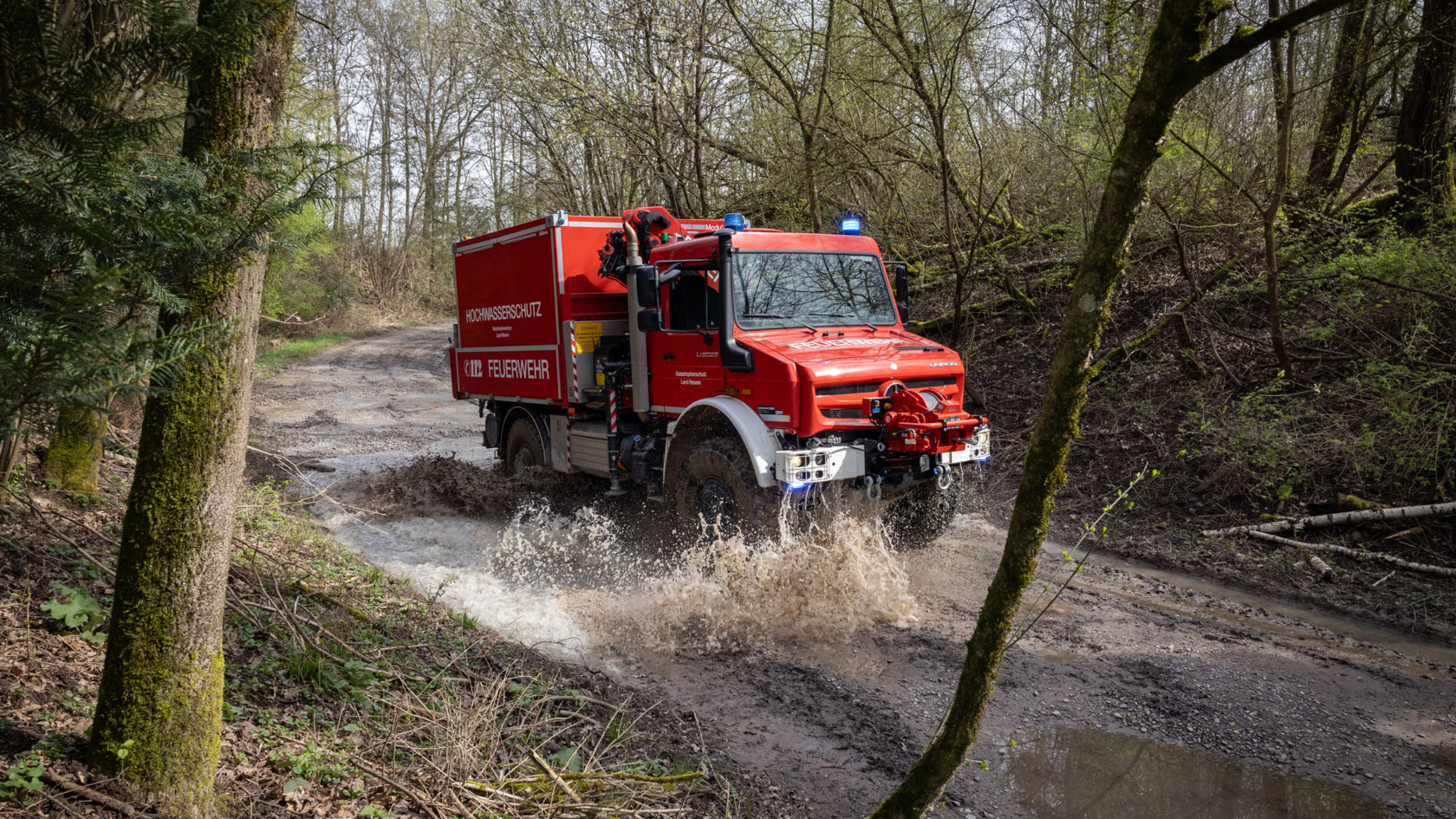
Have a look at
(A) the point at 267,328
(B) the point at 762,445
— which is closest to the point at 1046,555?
(B) the point at 762,445

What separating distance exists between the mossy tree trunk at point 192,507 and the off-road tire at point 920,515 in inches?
210

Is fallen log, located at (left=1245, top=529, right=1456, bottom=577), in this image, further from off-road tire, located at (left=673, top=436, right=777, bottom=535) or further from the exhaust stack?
the exhaust stack

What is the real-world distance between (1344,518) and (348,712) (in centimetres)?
730

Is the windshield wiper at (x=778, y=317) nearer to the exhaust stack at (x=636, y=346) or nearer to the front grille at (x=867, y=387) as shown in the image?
the front grille at (x=867, y=387)

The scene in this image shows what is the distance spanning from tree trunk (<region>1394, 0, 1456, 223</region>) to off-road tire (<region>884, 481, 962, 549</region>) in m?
5.67

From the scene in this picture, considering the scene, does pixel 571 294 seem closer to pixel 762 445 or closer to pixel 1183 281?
pixel 762 445

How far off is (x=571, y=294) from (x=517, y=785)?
19.1ft

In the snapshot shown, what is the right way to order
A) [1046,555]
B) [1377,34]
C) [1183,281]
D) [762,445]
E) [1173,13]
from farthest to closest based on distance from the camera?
1. [1183,281]
2. [1377,34]
3. [1046,555]
4. [762,445]
5. [1173,13]

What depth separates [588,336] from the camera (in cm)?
858

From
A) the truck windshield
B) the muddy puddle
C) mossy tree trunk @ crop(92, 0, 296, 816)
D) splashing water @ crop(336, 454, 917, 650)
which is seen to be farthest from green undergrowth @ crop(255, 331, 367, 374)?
the muddy puddle

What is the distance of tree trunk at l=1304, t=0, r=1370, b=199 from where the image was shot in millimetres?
8156

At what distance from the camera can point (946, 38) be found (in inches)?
386

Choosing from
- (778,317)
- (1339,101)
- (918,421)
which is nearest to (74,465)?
(778,317)

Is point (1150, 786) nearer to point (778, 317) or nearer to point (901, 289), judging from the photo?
point (778, 317)
